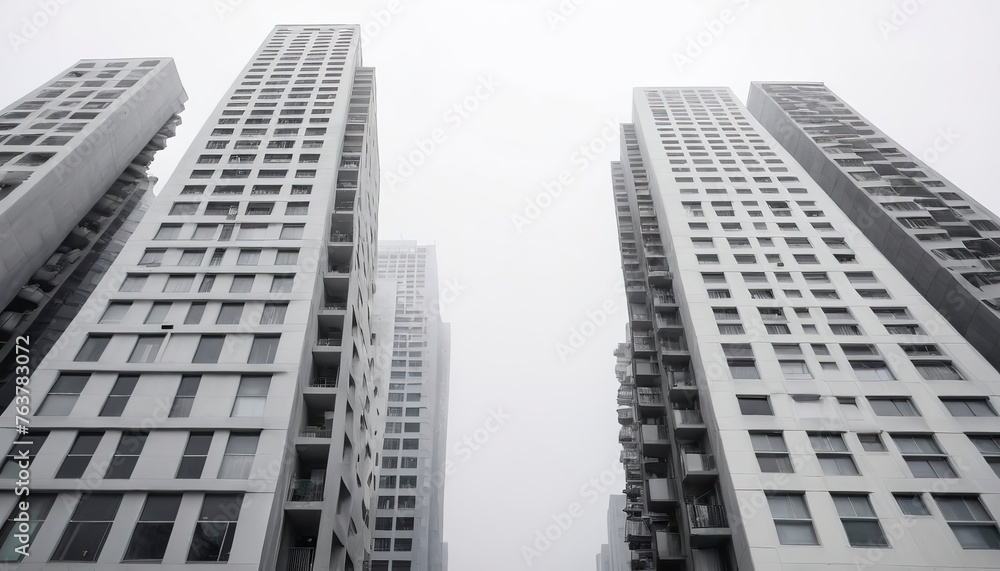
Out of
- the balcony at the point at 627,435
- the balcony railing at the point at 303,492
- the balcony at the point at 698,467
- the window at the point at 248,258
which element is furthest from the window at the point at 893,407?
the window at the point at 248,258

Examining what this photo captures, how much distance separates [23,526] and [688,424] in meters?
31.9

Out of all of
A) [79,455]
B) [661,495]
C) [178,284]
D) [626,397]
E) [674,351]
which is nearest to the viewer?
[79,455]

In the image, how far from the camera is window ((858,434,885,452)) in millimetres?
30812

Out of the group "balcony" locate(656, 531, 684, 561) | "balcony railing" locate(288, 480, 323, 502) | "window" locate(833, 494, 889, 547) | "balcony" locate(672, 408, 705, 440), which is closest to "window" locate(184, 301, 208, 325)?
"balcony railing" locate(288, 480, 323, 502)

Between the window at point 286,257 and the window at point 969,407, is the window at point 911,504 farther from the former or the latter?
the window at point 286,257

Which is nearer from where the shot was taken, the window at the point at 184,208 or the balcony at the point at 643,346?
the window at the point at 184,208

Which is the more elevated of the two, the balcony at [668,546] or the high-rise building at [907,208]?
the high-rise building at [907,208]

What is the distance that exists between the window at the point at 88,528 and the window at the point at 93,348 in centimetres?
809

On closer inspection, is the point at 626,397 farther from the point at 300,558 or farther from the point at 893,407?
the point at 300,558

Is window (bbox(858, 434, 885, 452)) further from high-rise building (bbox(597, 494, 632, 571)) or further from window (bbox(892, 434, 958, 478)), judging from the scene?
high-rise building (bbox(597, 494, 632, 571))

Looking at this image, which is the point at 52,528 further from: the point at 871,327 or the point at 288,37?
the point at 288,37

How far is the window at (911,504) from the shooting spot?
1109 inches

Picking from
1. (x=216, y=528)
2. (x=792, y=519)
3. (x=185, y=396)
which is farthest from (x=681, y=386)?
(x=185, y=396)

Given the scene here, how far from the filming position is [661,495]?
1436 inches
